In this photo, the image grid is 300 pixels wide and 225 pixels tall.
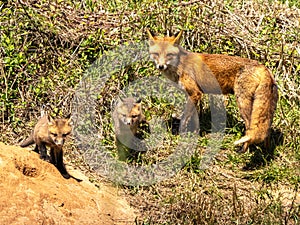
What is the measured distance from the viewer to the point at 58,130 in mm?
8297

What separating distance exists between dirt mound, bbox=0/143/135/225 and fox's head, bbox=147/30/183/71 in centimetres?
240

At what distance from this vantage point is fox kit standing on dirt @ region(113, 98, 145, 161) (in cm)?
965

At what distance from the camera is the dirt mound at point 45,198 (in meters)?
7.54

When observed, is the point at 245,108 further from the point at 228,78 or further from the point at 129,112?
the point at 129,112

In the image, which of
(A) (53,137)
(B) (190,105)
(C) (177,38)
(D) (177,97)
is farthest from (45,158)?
(C) (177,38)

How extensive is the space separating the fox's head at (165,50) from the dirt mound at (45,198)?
7.87 ft

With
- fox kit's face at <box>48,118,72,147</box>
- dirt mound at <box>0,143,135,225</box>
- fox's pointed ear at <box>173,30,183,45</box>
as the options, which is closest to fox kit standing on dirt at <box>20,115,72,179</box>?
fox kit's face at <box>48,118,72,147</box>

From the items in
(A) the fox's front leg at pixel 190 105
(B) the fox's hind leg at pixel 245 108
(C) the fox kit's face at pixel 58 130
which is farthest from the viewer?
(A) the fox's front leg at pixel 190 105

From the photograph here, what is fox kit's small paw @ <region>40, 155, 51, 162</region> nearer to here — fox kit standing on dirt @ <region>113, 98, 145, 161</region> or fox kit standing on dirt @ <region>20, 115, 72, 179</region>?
fox kit standing on dirt @ <region>20, 115, 72, 179</region>

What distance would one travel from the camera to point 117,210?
855 cm

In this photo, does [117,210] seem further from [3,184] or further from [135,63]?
[135,63]

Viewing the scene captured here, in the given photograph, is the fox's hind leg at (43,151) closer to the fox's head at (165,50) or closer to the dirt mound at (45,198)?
the dirt mound at (45,198)

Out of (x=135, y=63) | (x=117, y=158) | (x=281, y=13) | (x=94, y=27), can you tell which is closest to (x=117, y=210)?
(x=117, y=158)

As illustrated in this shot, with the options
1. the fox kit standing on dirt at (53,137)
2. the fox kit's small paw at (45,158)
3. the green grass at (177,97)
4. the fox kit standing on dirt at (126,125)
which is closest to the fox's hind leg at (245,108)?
the green grass at (177,97)
